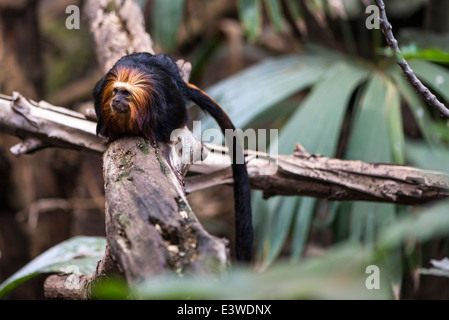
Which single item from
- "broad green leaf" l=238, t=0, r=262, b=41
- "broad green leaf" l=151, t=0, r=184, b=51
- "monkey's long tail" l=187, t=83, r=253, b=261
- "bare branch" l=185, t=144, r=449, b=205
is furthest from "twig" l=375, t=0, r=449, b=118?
"broad green leaf" l=151, t=0, r=184, b=51

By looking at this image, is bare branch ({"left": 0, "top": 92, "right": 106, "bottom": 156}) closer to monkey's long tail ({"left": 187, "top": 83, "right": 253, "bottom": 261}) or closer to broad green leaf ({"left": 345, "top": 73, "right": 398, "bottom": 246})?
monkey's long tail ({"left": 187, "top": 83, "right": 253, "bottom": 261})

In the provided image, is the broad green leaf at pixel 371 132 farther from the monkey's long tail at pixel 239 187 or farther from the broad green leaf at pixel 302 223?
the monkey's long tail at pixel 239 187

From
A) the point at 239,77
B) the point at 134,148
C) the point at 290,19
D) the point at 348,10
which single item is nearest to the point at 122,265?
the point at 134,148

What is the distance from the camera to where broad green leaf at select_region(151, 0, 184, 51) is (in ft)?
8.70

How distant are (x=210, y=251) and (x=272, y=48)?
3.39 meters

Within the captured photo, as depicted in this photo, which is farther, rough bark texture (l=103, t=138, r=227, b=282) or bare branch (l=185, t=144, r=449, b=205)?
bare branch (l=185, t=144, r=449, b=205)

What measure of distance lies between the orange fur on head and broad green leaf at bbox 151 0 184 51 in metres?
1.23

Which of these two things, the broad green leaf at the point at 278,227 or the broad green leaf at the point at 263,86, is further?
the broad green leaf at the point at 263,86

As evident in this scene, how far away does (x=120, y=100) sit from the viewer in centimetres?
147

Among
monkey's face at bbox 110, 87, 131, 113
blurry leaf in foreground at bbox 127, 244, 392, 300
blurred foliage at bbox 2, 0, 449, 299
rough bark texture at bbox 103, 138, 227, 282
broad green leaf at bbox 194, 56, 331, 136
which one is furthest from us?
broad green leaf at bbox 194, 56, 331, 136

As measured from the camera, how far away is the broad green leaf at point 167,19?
8.70 feet

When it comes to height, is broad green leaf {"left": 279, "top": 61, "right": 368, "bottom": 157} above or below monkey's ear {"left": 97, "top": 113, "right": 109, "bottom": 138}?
above

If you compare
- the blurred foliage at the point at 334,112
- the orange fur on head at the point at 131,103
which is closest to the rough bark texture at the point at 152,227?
the orange fur on head at the point at 131,103

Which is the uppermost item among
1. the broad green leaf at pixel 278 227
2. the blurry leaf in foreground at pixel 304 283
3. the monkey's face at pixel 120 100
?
the monkey's face at pixel 120 100
